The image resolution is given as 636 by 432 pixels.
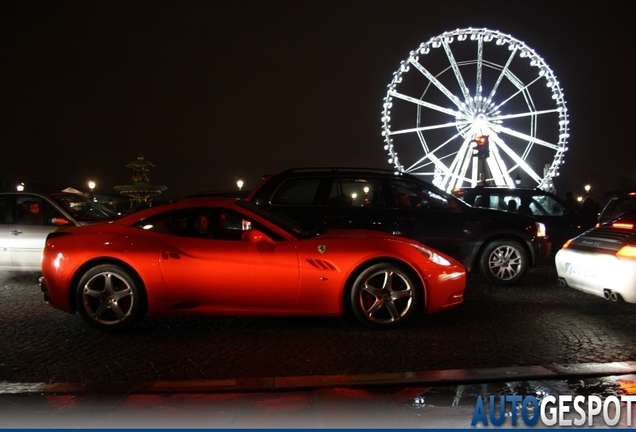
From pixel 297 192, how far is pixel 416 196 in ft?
5.64

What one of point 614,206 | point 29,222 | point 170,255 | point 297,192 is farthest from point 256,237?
point 614,206

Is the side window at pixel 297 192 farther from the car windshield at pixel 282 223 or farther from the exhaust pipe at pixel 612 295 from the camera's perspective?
the exhaust pipe at pixel 612 295

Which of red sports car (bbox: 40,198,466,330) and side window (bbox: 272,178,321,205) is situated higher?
side window (bbox: 272,178,321,205)

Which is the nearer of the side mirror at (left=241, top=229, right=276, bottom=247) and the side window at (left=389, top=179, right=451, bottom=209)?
the side mirror at (left=241, top=229, right=276, bottom=247)

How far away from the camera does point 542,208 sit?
11.9 m

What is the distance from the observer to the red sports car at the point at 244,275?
5879 mm

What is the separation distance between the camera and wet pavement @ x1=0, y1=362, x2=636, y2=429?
12.2 feet

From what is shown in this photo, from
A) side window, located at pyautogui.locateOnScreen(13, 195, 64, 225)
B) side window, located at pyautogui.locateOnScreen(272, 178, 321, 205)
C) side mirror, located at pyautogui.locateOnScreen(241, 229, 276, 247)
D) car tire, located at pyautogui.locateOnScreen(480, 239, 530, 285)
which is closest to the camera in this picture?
side mirror, located at pyautogui.locateOnScreen(241, 229, 276, 247)

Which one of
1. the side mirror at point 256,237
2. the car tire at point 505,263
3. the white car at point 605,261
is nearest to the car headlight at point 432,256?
the side mirror at point 256,237

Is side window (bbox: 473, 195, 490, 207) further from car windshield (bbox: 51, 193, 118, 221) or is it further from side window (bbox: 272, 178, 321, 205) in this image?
car windshield (bbox: 51, 193, 118, 221)

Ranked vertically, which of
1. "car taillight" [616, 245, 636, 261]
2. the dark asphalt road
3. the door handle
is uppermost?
the door handle

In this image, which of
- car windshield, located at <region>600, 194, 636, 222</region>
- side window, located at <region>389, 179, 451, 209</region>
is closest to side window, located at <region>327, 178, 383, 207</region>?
side window, located at <region>389, 179, 451, 209</region>

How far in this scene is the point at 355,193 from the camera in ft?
28.3

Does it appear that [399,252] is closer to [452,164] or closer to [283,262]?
[283,262]
